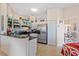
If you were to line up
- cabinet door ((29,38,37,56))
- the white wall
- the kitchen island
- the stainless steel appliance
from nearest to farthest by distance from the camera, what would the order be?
the kitchen island < cabinet door ((29,38,37,56)) < the white wall < the stainless steel appliance

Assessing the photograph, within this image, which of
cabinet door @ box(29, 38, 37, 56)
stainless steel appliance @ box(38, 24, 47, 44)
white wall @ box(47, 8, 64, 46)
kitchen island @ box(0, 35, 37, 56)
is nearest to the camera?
kitchen island @ box(0, 35, 37, 56)

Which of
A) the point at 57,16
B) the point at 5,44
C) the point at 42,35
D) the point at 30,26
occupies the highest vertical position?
the point at 57,16

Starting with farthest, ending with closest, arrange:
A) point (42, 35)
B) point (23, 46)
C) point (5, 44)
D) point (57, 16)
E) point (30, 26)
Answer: point (5, 44), point (42, 35), point (57, 16), point (30, 26), point (23, 46)

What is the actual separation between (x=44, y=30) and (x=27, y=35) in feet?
1.77

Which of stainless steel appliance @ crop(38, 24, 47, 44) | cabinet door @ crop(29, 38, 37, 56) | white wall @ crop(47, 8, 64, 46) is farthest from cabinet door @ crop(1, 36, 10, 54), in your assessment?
white wall @ crop(47, 8, 64, 46)

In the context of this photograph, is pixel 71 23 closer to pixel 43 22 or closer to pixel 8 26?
pixel 43 22

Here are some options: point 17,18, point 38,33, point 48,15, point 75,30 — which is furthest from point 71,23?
point 17,18

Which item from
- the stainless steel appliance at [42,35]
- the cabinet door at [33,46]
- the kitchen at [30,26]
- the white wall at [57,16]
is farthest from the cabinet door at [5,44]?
the white wall at [57,16]

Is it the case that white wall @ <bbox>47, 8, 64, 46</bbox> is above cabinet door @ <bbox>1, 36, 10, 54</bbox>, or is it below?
above

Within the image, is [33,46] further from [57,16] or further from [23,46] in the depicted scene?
[57,16]

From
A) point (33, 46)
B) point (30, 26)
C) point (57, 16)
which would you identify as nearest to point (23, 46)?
point (33, 46)

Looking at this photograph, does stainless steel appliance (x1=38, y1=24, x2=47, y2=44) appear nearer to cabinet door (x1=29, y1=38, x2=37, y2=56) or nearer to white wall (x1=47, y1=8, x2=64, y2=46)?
cabinet door (x1=29, y1=38, x2=37, y2=56)

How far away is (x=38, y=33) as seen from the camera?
2.50 meters

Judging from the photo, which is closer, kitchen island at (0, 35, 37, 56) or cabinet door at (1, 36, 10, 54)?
kitchen island at (0, 35, 37, 56)
